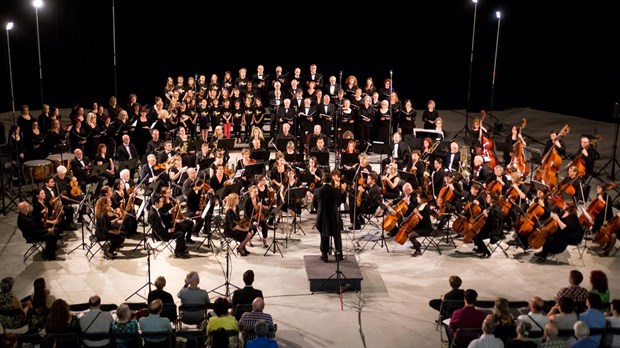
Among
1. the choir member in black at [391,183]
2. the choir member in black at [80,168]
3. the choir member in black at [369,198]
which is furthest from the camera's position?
the choir member in black at [80,168]

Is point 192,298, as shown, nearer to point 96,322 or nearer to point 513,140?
point 96,322

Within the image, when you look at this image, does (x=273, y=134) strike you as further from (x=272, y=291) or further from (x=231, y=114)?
(x=272, y=291)

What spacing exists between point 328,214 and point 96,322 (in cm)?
443

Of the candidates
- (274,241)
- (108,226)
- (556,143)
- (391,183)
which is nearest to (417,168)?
(391,183)

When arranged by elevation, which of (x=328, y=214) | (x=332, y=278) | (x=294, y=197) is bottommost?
(x=332, y=278)

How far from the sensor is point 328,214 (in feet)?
38.5

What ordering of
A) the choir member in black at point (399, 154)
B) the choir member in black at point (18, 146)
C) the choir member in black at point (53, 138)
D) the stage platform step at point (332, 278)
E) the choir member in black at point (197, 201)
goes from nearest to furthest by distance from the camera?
the stage platform step at point (332, 278)
the choir member in black at point (197, 201)
the choir member in black at point (18, 146)
the choir member in black at point (399, 154)
the choir member in black at point (53, 138)

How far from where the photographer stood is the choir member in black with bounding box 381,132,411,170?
16122mm

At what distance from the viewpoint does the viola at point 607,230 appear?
1273 centimetres

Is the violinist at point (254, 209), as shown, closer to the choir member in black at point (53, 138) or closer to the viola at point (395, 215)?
the viola at point (395, 215)

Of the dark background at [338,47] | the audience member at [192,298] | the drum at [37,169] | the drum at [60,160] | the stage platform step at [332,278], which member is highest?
the dark background at [338,47]

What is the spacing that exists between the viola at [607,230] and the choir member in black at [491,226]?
1.76 meters

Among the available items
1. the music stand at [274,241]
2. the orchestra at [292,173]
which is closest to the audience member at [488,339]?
the orchestra at [292,173]

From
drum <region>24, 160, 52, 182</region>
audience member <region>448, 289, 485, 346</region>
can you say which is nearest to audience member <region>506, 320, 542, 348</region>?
audience member <region>448, 289, 485, 346</region>
